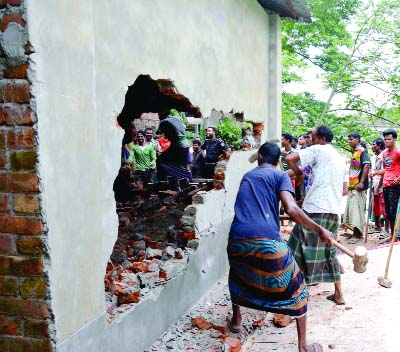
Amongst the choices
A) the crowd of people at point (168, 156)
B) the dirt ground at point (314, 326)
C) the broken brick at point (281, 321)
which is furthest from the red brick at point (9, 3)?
the crowd of people at point (168, 156)

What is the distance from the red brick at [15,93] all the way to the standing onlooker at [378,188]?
6.89 meters

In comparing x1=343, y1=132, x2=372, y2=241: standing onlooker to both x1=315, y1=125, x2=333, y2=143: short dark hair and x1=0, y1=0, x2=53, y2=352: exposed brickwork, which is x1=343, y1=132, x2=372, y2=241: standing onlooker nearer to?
x1=315, y1=125, x2=333, y2=143: short dark hair

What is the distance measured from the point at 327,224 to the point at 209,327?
1668 mm

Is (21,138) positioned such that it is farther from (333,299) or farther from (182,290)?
(333,299)

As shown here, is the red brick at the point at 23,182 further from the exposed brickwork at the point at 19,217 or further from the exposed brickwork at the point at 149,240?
the exposed brickwork at the point at 149,240

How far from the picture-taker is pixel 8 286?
238cm

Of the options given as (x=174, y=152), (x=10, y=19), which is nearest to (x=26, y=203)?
(x=10, y=19)

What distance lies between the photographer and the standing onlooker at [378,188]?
8.06 meters

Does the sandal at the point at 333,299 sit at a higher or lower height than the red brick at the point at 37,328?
lower

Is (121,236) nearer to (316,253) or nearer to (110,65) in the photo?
(316,253)

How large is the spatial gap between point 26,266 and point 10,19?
4.18 feet

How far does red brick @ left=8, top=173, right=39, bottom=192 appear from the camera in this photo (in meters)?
2.24

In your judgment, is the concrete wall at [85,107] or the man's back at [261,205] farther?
the man's back at [261,205]

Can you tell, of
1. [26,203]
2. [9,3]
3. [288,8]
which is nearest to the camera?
[9,3]
